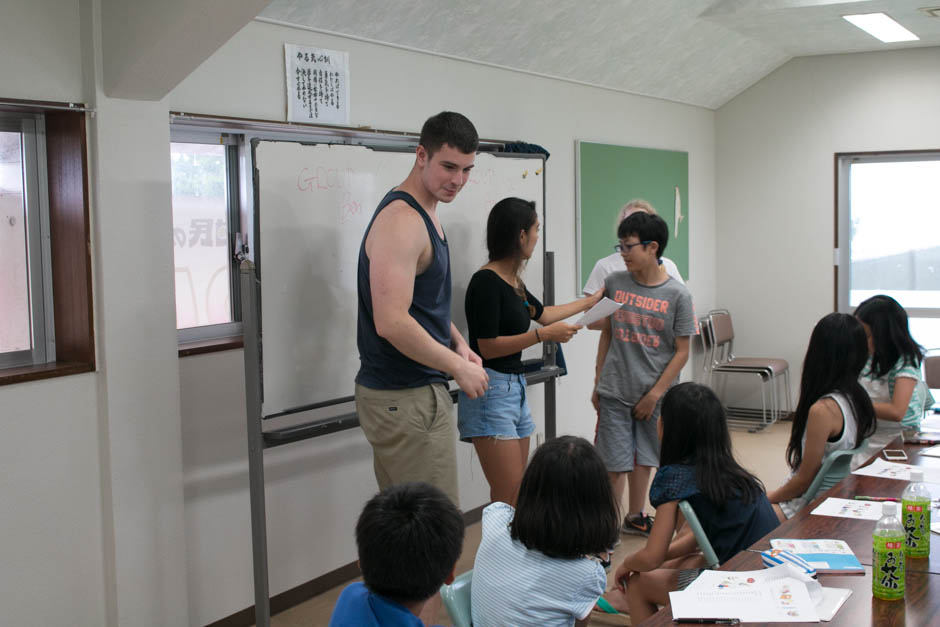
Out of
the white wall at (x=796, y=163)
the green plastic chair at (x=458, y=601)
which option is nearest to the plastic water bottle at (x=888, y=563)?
the green plastic chair at (x=458, y=601)

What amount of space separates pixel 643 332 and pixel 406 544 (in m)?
2.21

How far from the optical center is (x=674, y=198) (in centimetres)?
594

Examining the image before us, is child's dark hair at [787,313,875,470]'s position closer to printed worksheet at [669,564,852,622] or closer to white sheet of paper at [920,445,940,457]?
white sheet of paper at [920,445,940,457]

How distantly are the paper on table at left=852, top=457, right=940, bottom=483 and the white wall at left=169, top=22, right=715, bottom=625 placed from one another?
6.20 feet

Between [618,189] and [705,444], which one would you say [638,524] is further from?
[618,189]

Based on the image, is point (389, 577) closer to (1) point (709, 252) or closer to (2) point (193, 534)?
(2) point (193, 534)

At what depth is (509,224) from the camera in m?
3.08

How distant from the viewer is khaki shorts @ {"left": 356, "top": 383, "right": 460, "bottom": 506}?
2.43 metres

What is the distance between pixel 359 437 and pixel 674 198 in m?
3.21

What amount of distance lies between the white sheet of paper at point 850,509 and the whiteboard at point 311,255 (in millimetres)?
1526

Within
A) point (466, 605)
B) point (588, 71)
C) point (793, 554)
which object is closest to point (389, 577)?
point (466, 605)

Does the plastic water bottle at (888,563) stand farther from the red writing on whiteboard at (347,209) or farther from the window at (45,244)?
the window at (45,244)

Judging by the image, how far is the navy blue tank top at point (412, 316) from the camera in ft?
7.85

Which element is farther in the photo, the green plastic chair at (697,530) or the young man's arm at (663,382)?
the young man's arm at (663,382)
